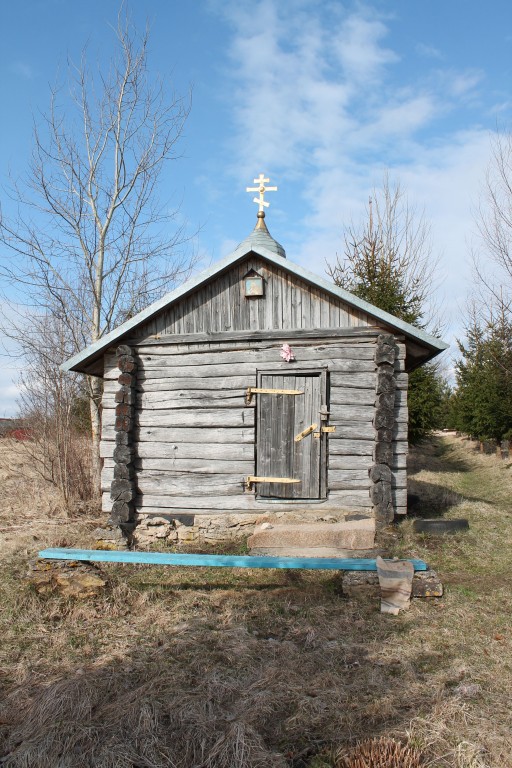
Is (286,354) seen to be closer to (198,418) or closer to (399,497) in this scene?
(198,418)

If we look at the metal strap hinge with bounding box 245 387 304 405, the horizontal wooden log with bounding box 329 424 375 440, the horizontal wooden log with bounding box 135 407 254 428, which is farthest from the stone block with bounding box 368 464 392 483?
the horizontal wooden log with bounding box 135 407 254 428

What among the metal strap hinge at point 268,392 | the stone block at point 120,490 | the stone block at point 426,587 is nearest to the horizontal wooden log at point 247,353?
the metal strap hinge at point 268,392

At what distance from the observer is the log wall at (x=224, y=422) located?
9.55 m

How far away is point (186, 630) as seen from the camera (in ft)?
18.4

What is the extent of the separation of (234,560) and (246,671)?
197 centimetres

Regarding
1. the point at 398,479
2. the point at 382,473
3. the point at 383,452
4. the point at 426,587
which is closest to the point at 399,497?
the point at 398,479

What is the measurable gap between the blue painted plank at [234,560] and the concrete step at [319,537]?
4.23 ft

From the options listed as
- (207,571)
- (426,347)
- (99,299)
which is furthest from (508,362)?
(207,571)

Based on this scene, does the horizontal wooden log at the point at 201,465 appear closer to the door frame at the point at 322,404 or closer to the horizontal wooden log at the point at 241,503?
the door frame at the point at 322,404

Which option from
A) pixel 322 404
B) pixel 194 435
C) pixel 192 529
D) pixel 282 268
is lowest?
pixel 192 529

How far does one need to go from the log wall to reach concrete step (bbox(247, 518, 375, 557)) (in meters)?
1.16

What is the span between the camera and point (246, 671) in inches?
184

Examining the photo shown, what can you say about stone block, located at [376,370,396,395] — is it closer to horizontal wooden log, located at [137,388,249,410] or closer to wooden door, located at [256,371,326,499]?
wooden door, located at [256,371,326,499]

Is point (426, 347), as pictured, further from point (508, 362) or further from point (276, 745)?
point (508, 362)
